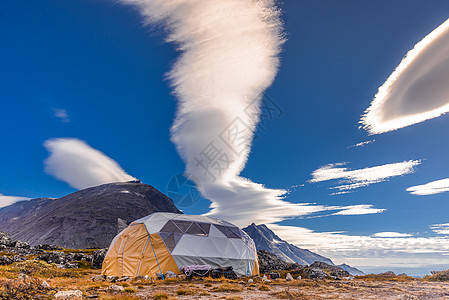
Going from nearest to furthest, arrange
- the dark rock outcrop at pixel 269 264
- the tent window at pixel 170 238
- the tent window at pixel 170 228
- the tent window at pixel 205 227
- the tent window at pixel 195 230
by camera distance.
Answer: the tent window at pixel 170 238, the tent window at pixel 170 228, the tent window at pixel 195 230, the tent window at pixel 205 227, the dark rock outcrop at pixel 269 264

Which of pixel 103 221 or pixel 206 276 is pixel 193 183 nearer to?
pixel 206 276

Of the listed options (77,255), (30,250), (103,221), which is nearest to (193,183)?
(77,255)

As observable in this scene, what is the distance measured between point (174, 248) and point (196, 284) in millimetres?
8052

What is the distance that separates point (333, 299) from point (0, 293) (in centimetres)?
1474

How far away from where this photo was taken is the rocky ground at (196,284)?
1263 cm

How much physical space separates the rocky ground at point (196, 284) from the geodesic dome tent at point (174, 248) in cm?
259

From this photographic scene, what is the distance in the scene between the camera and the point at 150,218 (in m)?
32.1

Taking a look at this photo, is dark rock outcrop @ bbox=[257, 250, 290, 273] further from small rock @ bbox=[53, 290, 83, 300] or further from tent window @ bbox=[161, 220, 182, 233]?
small rock @ bbox=[53, 290, 83, 300]

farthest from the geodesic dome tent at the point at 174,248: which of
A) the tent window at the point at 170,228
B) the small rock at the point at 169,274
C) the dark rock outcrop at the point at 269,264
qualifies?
the dark rock outcrop at the point at 269,264

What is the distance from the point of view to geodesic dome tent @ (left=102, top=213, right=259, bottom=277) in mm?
26281

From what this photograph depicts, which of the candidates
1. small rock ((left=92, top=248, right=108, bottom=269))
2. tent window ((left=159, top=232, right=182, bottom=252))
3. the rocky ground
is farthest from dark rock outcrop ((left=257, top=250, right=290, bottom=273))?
small rock ((left=92, top=248, right=108, bottom=269))

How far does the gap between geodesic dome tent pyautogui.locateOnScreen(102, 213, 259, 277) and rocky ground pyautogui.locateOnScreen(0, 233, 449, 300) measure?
2.59m

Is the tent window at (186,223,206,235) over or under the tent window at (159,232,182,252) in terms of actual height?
over

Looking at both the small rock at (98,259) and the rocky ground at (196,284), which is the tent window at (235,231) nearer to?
the rocky ground at (196,284)
